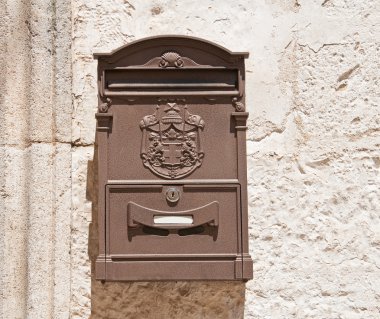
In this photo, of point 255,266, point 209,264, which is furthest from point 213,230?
point 255,266

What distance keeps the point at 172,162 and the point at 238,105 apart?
0.31 meters

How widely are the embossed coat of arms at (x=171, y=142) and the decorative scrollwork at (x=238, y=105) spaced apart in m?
0.13

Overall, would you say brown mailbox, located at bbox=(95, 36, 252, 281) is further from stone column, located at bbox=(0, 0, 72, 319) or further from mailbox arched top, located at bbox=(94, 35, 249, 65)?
stone column, located at bbox=(0, 0, 72, 319)

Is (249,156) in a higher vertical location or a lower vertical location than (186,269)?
higher

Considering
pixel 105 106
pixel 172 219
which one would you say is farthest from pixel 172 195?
pixel 105 106

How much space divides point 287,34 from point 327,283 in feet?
3.33

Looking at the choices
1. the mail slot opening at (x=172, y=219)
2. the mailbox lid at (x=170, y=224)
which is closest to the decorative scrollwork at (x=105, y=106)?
the mailbox lid at (x=170, y=224)

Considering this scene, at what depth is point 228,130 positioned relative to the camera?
89.0 inches

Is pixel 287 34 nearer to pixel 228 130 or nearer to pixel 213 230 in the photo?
pixel 228 130

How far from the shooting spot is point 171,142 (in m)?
2.26

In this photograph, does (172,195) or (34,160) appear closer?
(172,195)

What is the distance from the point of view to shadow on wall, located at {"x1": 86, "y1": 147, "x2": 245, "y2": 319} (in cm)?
244

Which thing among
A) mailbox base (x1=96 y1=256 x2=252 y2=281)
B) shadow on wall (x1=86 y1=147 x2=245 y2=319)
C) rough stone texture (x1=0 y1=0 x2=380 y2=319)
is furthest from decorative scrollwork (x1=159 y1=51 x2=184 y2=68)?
shadow on wall (x1=86 y1=147 x2=245 y2=319)

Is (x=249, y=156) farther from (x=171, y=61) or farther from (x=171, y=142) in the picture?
(x=171, y=61)
